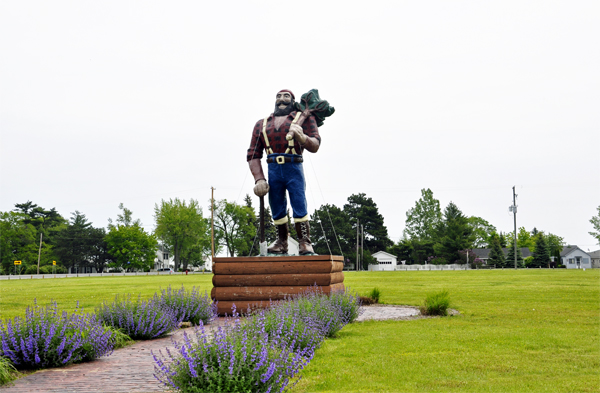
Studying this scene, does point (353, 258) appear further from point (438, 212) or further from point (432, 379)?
point (432, 379)

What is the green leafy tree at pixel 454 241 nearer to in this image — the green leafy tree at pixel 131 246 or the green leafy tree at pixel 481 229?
the green leafy tree at pixel 481 229

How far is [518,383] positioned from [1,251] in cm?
7354

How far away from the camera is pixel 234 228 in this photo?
75.4 meters

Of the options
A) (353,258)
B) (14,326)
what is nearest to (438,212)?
(353,258)

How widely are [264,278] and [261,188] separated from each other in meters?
1.74

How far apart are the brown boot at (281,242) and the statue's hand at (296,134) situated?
5.94ft

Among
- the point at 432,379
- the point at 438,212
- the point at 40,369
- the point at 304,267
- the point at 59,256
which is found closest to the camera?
the point at 432,379

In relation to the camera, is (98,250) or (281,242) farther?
(98,250)

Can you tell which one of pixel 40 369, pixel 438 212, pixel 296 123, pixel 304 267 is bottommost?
pixel 40 369

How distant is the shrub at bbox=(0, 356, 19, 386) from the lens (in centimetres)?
459

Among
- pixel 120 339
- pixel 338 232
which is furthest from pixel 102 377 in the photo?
pixel 338 232

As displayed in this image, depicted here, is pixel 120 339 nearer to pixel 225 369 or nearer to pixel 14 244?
pixel 225 369

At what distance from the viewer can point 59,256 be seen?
244ft

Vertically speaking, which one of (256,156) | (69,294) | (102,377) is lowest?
(69,294)
